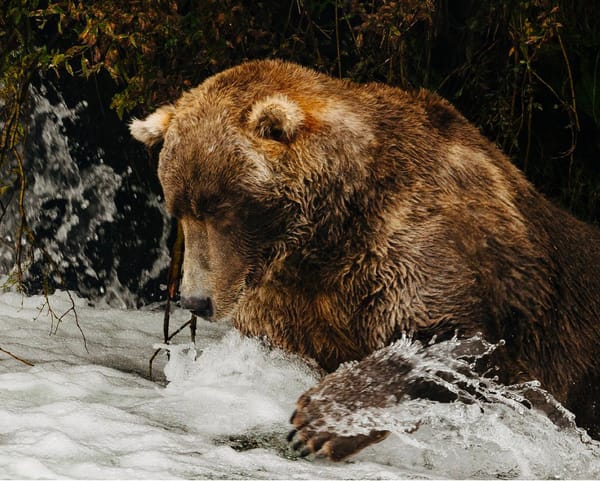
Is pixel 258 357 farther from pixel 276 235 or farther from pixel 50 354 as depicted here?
pixel 50 354

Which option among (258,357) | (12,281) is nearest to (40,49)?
(12,281)

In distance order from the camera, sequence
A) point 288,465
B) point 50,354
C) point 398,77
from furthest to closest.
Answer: point 398,77
point 50,354
point 288,465

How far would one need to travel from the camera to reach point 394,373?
167 inches

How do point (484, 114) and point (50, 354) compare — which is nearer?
point (50, 354)

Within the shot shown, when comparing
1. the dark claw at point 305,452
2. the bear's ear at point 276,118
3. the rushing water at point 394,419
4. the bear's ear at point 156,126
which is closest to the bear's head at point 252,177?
the bear's ear at point 276,118

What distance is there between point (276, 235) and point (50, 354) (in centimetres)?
172

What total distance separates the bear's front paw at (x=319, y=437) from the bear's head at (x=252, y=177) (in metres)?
0.53

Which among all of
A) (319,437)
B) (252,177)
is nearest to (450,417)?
(319,437)

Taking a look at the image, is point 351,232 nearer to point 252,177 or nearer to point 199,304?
point 252,177

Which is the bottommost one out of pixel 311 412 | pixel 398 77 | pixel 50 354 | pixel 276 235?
pixel 50 354

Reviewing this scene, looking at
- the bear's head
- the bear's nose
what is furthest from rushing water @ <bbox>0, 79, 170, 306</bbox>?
the bear's nose

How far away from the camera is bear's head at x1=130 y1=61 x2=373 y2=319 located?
14.1ft

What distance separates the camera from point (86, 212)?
23.2 ft

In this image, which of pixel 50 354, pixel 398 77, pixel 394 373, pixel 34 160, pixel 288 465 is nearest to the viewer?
pixel 288 465
